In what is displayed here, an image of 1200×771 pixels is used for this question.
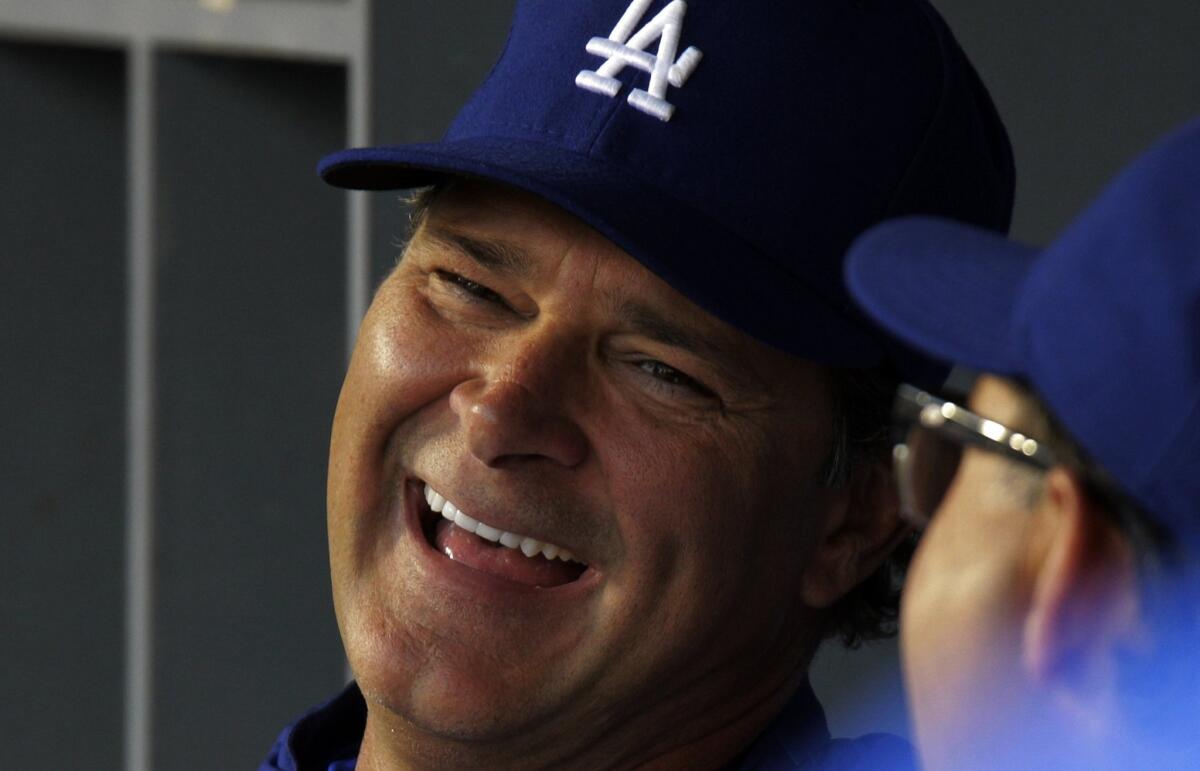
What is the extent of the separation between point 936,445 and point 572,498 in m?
0.55

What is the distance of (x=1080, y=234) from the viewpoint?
734 millimetres

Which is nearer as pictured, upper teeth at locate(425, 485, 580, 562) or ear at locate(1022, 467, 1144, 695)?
ear at locate(1022, 467, 1144, 695)

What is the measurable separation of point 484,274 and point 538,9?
0.23m

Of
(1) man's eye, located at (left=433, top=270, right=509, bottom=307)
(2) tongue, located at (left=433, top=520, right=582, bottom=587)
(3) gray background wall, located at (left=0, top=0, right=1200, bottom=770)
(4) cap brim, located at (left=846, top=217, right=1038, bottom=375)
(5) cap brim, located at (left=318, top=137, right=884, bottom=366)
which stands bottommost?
(3) gray background wall, located at (left=0, top=0, right=1200, bottom=770)

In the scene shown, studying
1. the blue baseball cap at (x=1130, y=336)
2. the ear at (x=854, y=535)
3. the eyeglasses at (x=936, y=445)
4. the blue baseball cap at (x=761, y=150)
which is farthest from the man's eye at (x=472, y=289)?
the blue baseball cap at (x=1130, y=336)

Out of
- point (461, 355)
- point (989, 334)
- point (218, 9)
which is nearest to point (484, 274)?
point (461, 355)

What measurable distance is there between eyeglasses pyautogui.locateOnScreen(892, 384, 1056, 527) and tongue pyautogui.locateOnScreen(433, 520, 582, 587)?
52cm

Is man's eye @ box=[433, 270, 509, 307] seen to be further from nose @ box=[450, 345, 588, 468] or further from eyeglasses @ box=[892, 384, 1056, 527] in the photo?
eyeglasses @ box=[892, 384, 1056, 527]

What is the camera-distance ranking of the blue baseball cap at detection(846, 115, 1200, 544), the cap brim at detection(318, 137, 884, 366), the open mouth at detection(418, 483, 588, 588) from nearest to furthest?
1. the blue baseball cap at detection(846, 115, 1200, 544)
2. the cap brim at detection(318, 137, 884, 366)
3. the open mouth at detection(418, 483, 588, 588)

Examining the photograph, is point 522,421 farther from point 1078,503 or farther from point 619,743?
point 1078,503

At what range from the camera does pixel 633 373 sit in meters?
1.38

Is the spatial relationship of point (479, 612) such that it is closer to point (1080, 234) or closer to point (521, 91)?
point (521, 91)

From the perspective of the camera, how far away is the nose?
52.9 inches

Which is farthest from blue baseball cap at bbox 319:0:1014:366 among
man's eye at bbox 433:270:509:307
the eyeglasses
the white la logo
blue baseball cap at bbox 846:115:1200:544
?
blue baseball cap at bbox 846:115:1200:544
